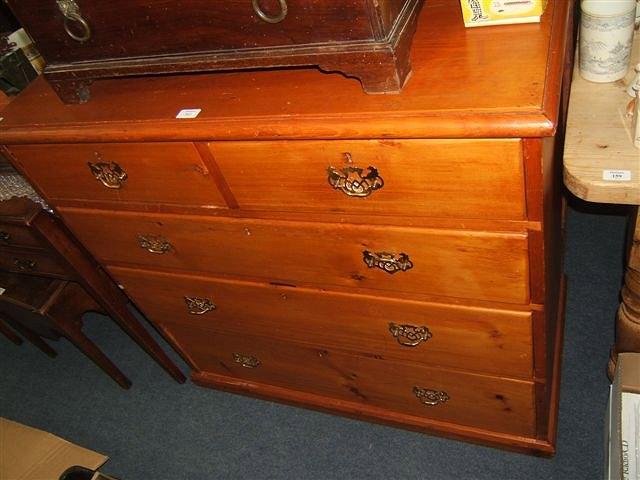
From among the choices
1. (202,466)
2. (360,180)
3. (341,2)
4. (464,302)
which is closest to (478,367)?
(464,302)

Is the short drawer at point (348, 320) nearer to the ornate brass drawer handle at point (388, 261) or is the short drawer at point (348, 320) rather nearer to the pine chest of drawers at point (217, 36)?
the ornate brass drawer handle at point (388, 261)

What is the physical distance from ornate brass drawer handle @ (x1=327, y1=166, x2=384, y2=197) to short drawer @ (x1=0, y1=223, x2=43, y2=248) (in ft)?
3.00

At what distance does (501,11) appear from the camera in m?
0.83

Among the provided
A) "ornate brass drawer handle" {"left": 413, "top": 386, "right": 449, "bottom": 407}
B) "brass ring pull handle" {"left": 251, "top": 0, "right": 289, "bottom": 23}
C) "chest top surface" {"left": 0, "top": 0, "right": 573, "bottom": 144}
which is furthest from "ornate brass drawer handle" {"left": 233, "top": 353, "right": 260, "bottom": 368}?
"brass ring pull handle" {"left": 251, "top": 0, "right": 289, "bottom": 23}

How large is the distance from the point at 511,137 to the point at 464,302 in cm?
41

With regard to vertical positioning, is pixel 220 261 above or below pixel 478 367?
above

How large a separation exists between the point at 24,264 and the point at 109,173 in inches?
27.9

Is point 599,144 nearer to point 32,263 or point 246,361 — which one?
point 246,361

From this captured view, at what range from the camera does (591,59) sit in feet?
3.19

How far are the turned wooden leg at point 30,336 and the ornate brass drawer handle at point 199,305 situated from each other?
98cm

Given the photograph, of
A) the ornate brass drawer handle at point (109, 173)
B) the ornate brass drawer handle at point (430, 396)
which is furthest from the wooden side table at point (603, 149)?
the ornate brass drawer handle at point (109, 173)

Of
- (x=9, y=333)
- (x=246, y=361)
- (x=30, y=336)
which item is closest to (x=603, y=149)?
(x=246, y=361)

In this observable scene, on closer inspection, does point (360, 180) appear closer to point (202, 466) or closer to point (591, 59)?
point (591, 59)

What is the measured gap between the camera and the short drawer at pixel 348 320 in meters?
1.08
